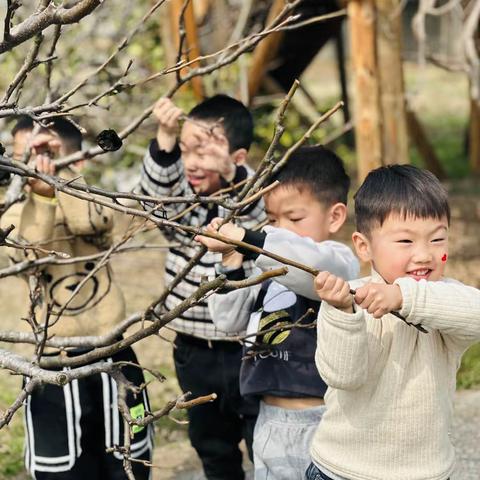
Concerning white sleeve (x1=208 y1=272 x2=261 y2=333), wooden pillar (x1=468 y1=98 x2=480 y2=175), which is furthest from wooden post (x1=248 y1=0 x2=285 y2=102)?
white sleeve (x1=208 y1=272 x2=261 y2=333)

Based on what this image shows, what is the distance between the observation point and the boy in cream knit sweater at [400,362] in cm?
235

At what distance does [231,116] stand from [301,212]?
725mm

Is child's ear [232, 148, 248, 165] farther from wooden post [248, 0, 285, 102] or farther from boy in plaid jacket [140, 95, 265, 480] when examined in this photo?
wooden post [248, 0, 285, 102]

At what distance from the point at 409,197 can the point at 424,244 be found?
127 millimetres

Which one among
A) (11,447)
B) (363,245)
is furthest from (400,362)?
(11,447)

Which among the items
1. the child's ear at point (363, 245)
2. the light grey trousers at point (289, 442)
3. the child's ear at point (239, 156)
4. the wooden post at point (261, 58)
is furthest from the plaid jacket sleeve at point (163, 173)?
the wooden post at point (261, 58)

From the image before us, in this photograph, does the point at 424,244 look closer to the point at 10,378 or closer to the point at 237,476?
the point at 237,476

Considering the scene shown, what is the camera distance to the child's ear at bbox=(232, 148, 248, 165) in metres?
3.54

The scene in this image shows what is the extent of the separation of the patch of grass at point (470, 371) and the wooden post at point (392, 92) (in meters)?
1.25

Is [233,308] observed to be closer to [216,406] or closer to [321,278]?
[216,406]

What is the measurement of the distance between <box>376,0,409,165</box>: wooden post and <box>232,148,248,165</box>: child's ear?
2.37m

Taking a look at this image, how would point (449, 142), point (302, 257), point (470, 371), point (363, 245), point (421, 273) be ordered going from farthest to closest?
point (449, 142), point (470, 371), point (302, 257), point (363, 245), point (421, 273)

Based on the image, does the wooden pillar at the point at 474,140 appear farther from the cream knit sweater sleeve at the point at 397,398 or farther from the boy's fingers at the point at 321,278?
the boy's fingers at the point at 321,278

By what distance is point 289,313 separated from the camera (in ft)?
9.71
